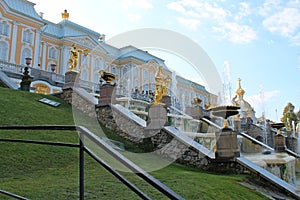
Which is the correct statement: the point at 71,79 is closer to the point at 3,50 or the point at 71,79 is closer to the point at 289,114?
the point at 3,50

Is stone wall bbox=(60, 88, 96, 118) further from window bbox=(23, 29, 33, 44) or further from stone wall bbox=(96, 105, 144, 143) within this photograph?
window bbox=(23, 29, 33, 44)

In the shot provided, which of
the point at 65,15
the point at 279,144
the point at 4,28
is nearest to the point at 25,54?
the point at 4,28

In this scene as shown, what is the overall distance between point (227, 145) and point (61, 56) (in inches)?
1339

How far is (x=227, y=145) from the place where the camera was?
29.3ft

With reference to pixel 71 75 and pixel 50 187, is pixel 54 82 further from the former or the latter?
pixel 50 187

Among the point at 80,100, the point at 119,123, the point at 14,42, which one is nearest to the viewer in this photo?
the point at 119,123

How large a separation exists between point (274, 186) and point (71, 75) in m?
11.5

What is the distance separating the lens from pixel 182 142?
30.6 feet

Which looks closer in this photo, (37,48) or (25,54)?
(25,54)

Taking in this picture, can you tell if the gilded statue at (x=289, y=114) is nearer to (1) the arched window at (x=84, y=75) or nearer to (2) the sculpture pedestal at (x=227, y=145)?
(1) the arched window at (x=84, y=75)

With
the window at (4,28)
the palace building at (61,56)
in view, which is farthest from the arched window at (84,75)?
the window at (4,28)

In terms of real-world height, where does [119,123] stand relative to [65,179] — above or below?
above

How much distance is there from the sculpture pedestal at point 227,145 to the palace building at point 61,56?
50.2 ft

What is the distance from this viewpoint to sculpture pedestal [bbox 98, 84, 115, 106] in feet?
41.1
